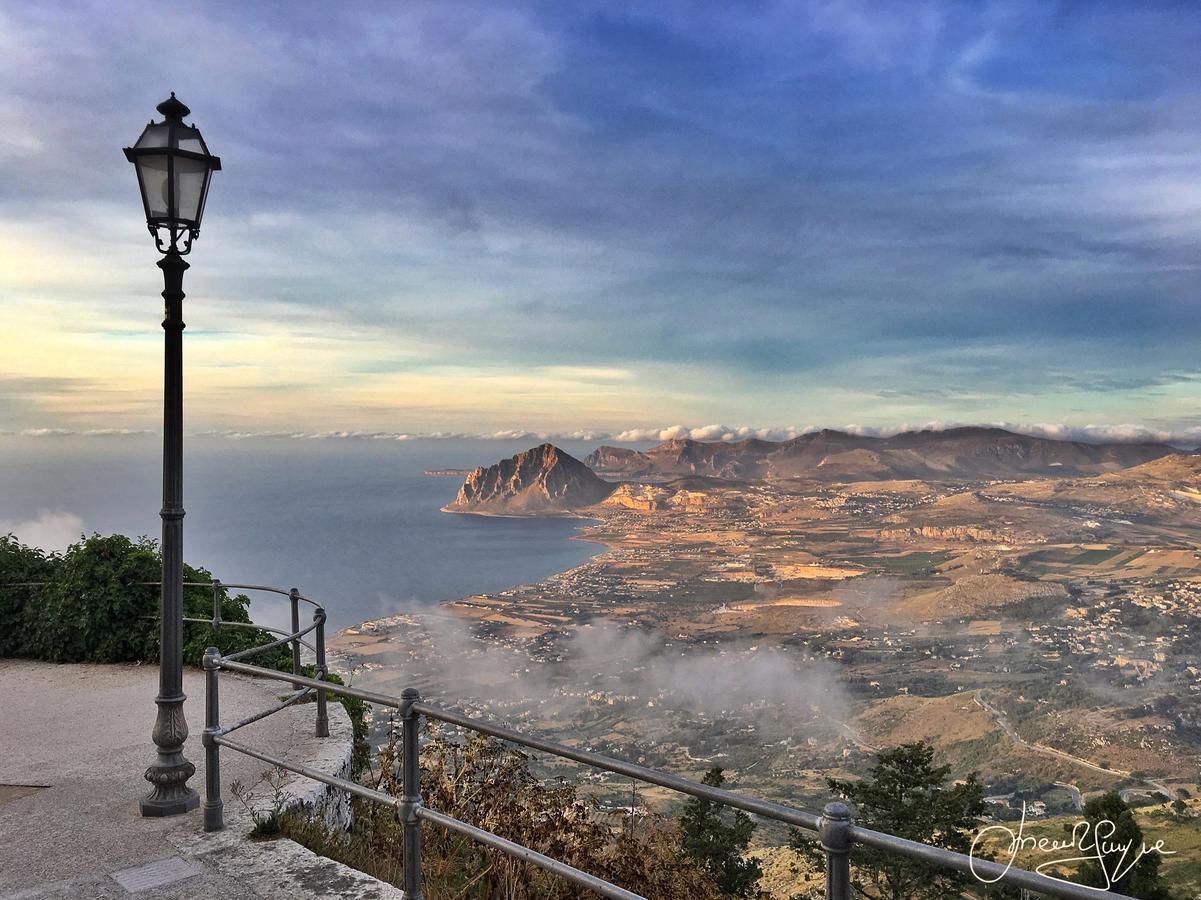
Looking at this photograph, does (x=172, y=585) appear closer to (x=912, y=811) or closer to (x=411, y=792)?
(x=411, y=792)

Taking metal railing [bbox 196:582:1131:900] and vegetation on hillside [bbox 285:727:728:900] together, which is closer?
metal railing [bbox 196:582:1131:900]

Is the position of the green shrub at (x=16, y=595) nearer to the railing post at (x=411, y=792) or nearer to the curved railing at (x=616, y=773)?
the curved railing at (x=616, y=773)

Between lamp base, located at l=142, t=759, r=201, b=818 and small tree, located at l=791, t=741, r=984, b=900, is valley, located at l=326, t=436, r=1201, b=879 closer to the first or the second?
small tree, located at l=791, t=741, r=984, b=900

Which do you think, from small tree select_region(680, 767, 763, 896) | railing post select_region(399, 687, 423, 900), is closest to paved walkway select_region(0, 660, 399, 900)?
railing post select_region(399, 687, 423, 900)

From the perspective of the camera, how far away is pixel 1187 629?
439 feet

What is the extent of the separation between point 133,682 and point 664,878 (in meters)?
6.06

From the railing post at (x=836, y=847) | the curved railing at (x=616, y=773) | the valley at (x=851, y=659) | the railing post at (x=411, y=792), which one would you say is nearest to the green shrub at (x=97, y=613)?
the curved railing at (x=616, y=773)

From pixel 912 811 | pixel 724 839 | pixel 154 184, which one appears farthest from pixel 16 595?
pixel 912 811

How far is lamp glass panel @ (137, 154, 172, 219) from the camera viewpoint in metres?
5.20

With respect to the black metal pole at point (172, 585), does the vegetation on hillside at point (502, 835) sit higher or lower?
lower

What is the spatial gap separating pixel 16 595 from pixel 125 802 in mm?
6572

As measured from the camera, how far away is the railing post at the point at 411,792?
345cm

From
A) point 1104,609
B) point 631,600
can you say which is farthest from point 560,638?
point 1104,609

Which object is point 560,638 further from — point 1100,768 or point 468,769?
point 468,769
